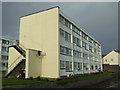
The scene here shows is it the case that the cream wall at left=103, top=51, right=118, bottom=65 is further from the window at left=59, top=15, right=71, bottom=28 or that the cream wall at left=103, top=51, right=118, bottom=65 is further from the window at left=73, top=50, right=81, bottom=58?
the window at left=59, top=15, right=71, bottom=28

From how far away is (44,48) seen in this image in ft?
89.6

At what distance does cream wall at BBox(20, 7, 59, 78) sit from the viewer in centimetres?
2597

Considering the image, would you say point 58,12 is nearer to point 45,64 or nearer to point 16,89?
point 45,64

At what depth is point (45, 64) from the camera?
26781 millimetres

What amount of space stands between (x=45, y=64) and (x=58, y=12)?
29.8 ft

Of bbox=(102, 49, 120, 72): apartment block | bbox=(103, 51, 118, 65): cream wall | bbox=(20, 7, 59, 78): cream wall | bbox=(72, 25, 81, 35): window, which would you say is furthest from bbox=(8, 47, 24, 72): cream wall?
bbox=(103, 51, 118, 65): cream wall

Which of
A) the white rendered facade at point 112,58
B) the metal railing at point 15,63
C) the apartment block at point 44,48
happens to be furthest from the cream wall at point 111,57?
the metal railing at point 15,63

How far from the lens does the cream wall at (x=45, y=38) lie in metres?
26.0

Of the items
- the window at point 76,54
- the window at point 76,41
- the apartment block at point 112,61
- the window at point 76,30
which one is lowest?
the apartment block at point 112,61

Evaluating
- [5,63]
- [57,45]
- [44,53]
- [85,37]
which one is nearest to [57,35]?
[57,45]

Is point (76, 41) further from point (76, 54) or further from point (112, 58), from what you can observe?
point (112, 58)

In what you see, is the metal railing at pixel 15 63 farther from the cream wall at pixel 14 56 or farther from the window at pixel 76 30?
the window at pixel 76 30

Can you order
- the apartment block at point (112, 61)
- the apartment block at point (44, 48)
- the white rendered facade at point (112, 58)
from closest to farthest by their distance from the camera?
the apartment block at point (44, 48), the apartment block at point (112, 61), the white rendered facade at point (112, 58)

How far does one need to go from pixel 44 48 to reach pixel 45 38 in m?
1.75
